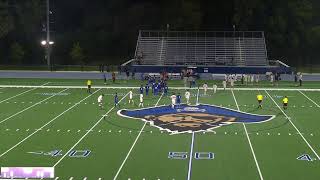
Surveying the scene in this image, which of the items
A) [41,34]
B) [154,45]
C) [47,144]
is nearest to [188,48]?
[154,45]

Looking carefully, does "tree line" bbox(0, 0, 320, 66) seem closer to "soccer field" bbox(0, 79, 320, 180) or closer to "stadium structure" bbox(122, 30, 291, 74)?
"stadium structure" bbox(122, 30, 291, 74)

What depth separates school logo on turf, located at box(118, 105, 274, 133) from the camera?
2564 cm

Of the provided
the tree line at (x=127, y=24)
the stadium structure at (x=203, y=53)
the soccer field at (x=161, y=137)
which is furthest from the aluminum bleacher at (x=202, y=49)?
the soccer field at (x=161, y=137)

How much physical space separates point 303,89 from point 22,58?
29.6m

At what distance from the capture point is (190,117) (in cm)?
2780

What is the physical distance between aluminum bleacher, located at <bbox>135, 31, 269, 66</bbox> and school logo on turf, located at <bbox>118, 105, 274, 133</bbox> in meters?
20.1

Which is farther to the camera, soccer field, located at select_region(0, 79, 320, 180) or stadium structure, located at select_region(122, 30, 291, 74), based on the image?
stadium structure, located at select_region(122, 30, 291, 74)

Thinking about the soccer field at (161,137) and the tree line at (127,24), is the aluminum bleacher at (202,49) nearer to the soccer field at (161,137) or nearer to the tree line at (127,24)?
the tree line at (127,24)

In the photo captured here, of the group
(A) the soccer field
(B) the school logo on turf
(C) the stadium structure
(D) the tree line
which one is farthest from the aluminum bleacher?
(B) the school logo on turf

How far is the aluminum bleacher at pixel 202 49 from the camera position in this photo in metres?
51.1

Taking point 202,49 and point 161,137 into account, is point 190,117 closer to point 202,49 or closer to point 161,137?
point 161,137

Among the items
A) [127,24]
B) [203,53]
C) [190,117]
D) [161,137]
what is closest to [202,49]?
[203,53]

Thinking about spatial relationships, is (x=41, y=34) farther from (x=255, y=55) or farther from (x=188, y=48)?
(x=255, y=55)

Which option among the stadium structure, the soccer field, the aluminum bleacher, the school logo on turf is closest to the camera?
the soccer field
